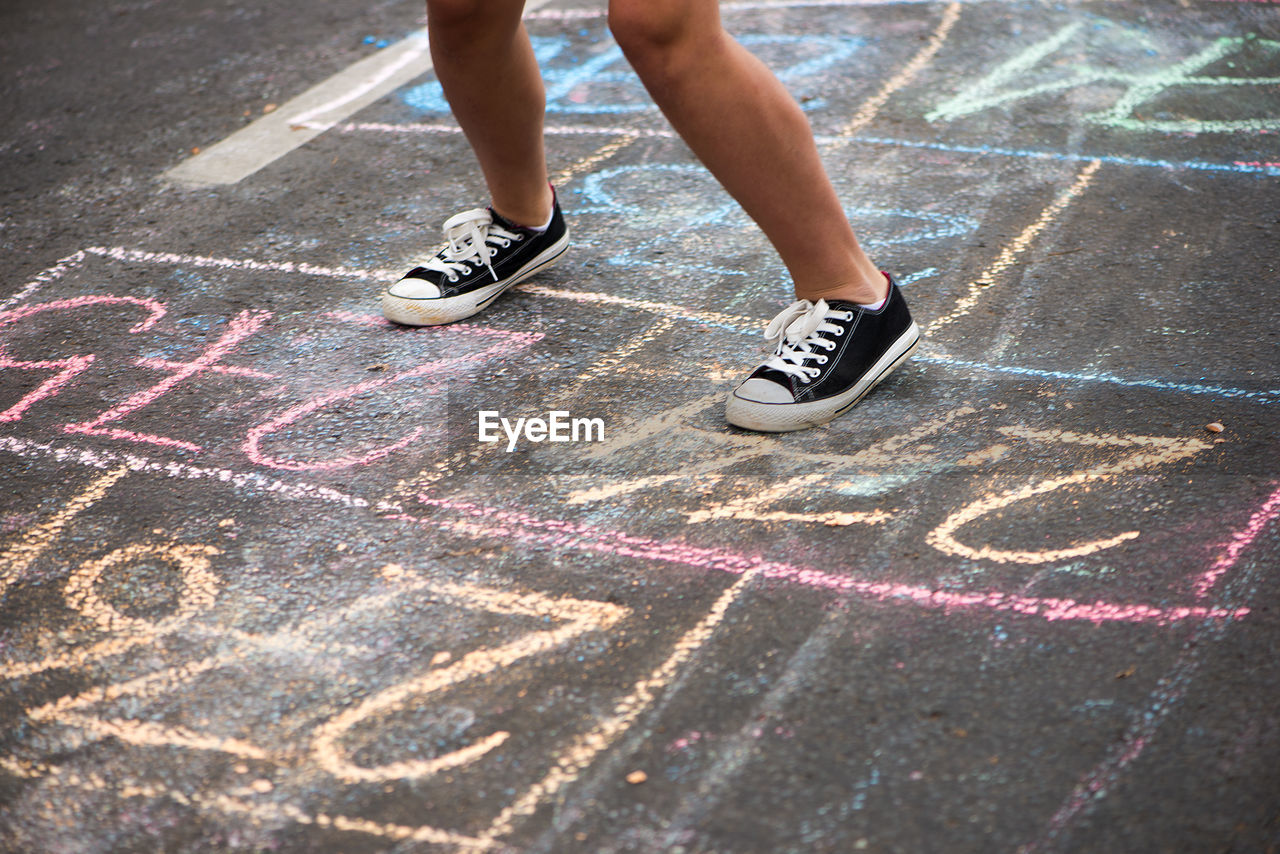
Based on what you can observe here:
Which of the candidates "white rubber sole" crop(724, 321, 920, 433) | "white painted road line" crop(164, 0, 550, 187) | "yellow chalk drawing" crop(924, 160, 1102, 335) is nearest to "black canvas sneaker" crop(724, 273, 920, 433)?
"white rubber sole" crop(724, 321, 920, 433)

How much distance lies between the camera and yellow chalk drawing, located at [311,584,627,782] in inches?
55.7

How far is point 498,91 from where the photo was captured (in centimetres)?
234

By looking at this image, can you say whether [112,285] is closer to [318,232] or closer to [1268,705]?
[318,232]

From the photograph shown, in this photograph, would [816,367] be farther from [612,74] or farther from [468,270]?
[612,74]

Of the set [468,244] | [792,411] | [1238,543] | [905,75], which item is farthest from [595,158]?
[1238,543]

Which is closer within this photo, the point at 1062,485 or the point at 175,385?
the point at 1062,485

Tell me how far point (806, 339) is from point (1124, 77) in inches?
82.1

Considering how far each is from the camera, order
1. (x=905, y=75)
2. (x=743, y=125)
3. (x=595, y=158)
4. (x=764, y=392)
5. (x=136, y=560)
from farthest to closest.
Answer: (x=905, y=75)
(x=595, y=158)
(x=764, y=392)
(x=743, y=125)
(x=136, y=560)

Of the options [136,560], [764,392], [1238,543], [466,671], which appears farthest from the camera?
[764,392]

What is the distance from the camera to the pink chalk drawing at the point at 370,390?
203 cm

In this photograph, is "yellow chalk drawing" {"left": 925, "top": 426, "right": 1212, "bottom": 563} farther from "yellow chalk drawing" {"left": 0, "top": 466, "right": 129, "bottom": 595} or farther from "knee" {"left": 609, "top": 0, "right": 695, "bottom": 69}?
"yellow chalk drawing" {"left": 0, "top": 466, "right": 129, "bottom": 595}

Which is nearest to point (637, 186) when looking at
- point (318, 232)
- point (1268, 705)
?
point (318, 232)

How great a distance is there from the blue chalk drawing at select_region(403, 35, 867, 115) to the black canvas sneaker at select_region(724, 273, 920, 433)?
1.53 metres

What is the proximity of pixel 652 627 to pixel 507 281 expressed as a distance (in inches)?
46.7
